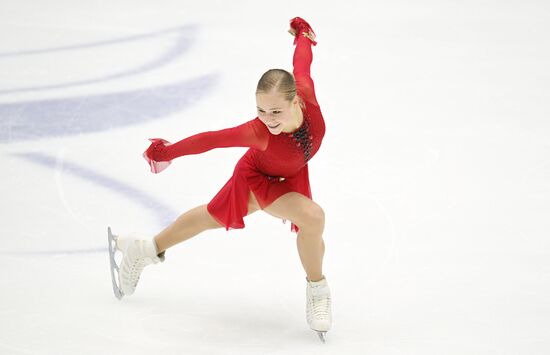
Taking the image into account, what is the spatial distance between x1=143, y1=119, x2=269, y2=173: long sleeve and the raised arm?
0.91ft

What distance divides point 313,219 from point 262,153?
0.98 feet

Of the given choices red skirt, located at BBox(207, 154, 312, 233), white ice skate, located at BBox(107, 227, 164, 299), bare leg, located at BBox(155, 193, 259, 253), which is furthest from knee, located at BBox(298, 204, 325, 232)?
white ice skate, located at BBox(107, 227, 164, 299)

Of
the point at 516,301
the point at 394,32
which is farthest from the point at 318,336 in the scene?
the point at 394,32

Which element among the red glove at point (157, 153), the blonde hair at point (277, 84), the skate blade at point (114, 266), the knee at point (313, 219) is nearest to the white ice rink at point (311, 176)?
the skate blade at point (114, 266)

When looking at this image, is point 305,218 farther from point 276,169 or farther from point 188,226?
point 188,226

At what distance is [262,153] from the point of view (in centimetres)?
327

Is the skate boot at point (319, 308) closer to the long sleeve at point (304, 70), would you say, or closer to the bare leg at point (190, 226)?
the bare leg at point (190, 226)

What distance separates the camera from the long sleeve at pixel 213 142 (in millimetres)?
3080

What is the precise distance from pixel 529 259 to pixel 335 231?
88cm

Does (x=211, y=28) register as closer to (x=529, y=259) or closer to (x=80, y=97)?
(x=80, y=97)

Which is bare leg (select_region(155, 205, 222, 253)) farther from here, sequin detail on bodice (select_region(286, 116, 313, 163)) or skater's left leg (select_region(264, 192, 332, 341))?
sequin detail on bodice (select_region(286, 116, 313, 163))

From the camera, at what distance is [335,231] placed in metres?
4.26

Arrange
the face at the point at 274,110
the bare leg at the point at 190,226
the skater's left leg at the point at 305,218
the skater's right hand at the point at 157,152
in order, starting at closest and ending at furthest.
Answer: the face at the point at 274,110 < the skater's right hand at the point at 157,152 < the skater's left leg at the point at 305,218 < the bare leg at the point at 190,226

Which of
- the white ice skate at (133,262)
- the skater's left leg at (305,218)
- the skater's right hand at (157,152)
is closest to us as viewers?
the skater's right hand at (157,152)
